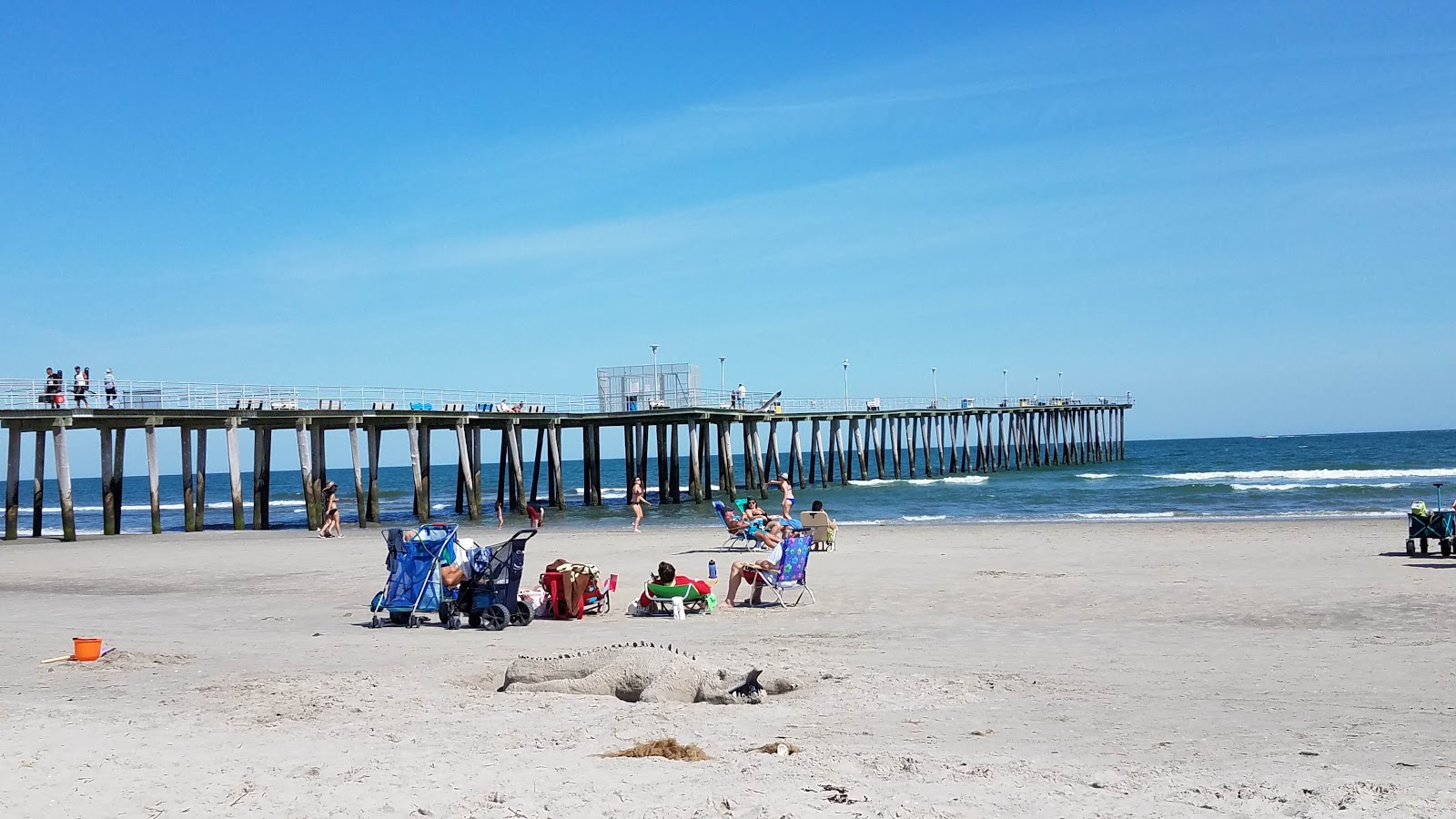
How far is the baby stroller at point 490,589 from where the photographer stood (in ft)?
32.7

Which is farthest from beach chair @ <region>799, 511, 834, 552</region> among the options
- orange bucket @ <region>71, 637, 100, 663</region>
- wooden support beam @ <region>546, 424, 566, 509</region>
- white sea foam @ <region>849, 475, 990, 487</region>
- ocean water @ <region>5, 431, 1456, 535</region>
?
white sea foam @ <region>849, 475, 990, 487</region>

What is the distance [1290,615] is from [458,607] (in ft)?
23.4

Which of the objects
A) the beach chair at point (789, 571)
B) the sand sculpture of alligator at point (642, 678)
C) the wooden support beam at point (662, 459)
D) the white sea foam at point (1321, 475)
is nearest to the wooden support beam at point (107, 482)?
the wooden support beam at point (662, 459)

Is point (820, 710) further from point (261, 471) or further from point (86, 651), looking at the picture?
point (261, 471)

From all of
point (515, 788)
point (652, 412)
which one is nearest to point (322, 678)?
point (515, 788)

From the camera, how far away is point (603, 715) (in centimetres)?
630

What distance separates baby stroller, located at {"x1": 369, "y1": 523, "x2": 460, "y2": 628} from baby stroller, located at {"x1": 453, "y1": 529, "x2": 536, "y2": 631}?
0.78 feet

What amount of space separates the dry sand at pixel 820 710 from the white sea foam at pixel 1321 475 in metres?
42.0

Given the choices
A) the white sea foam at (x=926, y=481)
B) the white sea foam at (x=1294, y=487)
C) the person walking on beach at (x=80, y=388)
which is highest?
the person walking on beach at (x=80, y=388)

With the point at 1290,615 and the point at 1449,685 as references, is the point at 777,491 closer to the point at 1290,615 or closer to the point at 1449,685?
the point at 1290,615

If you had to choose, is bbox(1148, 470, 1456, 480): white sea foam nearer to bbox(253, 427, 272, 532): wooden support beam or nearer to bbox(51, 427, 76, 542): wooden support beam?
bbox(253, 427, 272, 532): wooden support beam

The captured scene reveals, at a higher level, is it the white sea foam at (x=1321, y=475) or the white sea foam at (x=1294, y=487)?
the white sea foam at (x=1294, y=487)

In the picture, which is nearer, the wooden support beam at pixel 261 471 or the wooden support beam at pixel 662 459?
the wooden support beam at pixel 261 471

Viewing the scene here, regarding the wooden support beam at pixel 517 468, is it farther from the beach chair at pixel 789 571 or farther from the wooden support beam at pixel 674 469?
the beach chair at pixel 789 571
